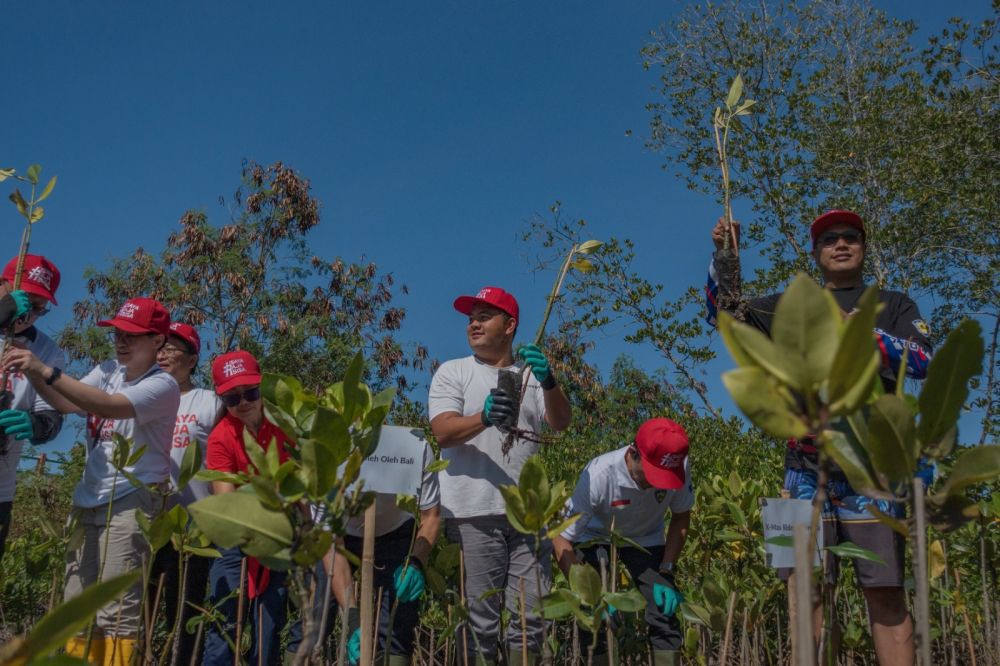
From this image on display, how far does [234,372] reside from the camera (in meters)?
2.61

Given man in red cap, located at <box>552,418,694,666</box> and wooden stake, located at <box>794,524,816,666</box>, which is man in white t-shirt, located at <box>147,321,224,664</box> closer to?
man in red cap, located at <box>552,418,694,666</box>

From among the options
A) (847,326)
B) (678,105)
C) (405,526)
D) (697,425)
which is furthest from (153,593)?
(678,105)

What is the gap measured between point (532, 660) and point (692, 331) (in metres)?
7.07

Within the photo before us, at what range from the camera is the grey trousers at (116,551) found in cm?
238

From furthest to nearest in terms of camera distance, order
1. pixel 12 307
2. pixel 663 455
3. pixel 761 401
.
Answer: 1. pixel 663 455
2. pixel 12 307
3. pixel 761 401

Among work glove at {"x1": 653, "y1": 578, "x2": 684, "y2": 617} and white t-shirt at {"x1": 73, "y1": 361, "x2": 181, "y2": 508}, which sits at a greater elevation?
white t-shirt at {"x1": 73, "y1": 361, "x2": 181, "y2": 508}

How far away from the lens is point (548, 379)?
2.64 metres

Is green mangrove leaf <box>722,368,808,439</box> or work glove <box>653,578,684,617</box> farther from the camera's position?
work glove <box>653,578,684,617</box>

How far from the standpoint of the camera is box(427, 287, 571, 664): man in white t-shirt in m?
2.57

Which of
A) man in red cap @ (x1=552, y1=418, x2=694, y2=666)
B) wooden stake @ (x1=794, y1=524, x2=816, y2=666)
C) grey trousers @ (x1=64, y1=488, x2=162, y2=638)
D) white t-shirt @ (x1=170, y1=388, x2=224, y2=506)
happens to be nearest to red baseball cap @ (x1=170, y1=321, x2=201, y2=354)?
white t-shirt @ (x1=170, y1=388, x2=224, y2=506)

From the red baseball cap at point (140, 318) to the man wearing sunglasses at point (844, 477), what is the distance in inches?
74.3

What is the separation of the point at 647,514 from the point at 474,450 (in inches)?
32.1

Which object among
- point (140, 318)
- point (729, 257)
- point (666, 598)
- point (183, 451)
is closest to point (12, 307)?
point (140, 318)

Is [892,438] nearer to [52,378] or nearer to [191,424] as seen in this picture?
[52,378]
